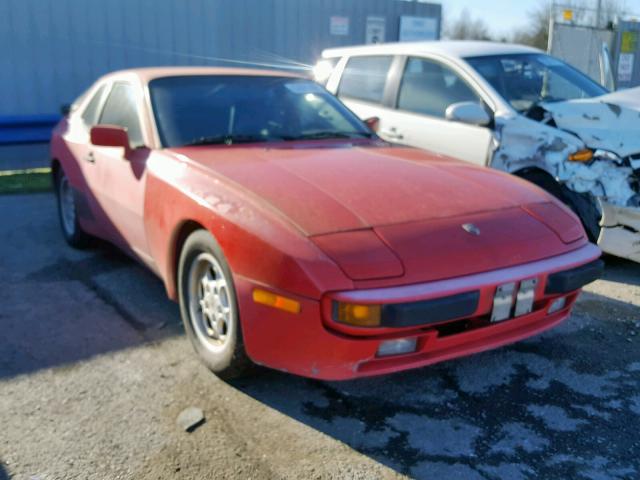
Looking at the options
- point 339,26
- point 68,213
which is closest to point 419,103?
point 68,213

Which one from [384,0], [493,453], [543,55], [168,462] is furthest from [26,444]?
[384,0]

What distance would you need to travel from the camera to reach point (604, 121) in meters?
4.79

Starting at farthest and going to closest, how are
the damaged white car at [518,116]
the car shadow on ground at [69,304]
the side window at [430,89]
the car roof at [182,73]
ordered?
1. the side window at [430,89]
2. the damaged white car at [518,116]
3. the car roof at [182,73]
4. the car shadow on ground at [69,304]

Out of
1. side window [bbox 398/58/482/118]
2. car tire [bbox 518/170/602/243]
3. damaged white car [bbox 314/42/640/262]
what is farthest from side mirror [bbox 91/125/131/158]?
car tire [bbox 518/170/602/243]

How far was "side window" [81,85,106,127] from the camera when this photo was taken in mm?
4865

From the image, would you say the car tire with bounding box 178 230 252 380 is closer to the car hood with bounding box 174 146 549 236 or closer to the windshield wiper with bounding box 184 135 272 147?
the car hood with bounding box 174 146 549 236

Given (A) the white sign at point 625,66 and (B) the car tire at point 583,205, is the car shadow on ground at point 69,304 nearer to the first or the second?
(B) the car tire at point 583,205

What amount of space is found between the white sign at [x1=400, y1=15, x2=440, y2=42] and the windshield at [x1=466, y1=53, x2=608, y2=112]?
7.80 meters

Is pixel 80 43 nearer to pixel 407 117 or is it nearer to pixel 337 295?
pixel 407 117

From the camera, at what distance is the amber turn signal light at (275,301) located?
258 cm

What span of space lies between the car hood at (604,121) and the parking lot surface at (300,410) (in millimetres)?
1211

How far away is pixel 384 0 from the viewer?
42.1 ft

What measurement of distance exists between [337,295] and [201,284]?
1.02 m

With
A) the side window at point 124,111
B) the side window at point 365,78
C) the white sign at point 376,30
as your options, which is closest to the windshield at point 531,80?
the side window at point 365,78
